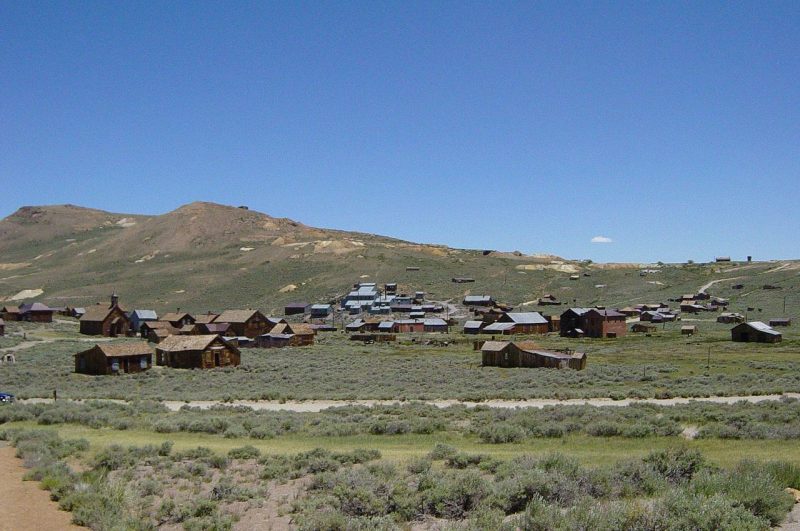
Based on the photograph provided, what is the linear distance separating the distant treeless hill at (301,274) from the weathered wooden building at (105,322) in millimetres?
34307

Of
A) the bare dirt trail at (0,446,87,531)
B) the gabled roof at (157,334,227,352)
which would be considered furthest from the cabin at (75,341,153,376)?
the bare dirt trail at (0,446,87,531)

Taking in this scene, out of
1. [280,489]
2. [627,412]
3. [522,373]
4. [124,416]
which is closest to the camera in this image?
[280,489]

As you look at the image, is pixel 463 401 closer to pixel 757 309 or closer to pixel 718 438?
pixel 718 438

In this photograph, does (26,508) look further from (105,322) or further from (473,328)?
(105,322)

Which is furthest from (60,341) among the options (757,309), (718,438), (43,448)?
(757,309)

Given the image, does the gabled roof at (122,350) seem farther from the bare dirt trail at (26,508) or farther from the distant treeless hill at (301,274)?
the distant treeless hill at (301,274)

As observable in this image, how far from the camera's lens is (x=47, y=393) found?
36.8m

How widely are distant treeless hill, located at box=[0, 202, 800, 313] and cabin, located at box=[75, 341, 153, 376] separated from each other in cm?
7034

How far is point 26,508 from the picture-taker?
14117 millimetres

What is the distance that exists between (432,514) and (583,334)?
251 feet

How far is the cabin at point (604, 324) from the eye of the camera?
275ft

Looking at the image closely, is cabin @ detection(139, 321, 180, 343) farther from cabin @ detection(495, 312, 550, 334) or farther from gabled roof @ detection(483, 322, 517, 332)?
cabin @ detection(495, 312, 550, 334)

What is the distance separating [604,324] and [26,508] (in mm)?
77954

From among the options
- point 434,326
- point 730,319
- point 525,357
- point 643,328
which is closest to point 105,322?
point 434,326
